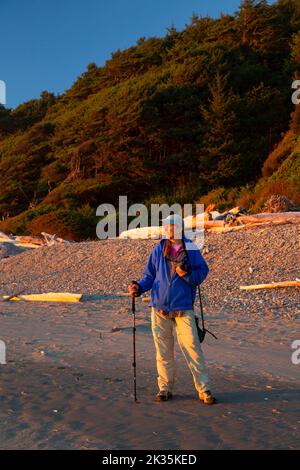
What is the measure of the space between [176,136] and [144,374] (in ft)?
107

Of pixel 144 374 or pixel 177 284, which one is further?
pixel 144 374

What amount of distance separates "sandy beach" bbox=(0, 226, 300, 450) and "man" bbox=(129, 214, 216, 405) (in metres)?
0.26

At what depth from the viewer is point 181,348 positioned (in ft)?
19.3

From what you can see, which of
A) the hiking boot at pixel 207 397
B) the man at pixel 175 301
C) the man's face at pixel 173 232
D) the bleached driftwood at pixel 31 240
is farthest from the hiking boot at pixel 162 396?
the bleached driftwood at pixel 31 240

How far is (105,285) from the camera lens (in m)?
15.4

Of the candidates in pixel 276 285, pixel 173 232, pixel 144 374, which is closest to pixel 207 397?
pixel 144 374

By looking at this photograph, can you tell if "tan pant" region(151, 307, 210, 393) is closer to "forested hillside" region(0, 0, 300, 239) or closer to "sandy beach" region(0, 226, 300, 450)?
"sandy beach" region(0, 226, 300, 450)

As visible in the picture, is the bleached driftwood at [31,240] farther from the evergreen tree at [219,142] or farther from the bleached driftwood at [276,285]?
the evergreen tree at [219,142]

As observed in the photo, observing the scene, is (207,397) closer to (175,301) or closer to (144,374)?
(175,301)

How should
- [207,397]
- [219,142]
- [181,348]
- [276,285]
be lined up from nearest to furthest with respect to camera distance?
[207,397], [181,348], [276,285], [219,142]

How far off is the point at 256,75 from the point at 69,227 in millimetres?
20670

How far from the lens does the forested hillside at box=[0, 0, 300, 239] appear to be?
3553 cm

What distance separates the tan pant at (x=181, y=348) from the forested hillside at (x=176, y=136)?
74.8 feet

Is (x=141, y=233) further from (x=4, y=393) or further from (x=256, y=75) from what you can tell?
(x=256, y=75)
